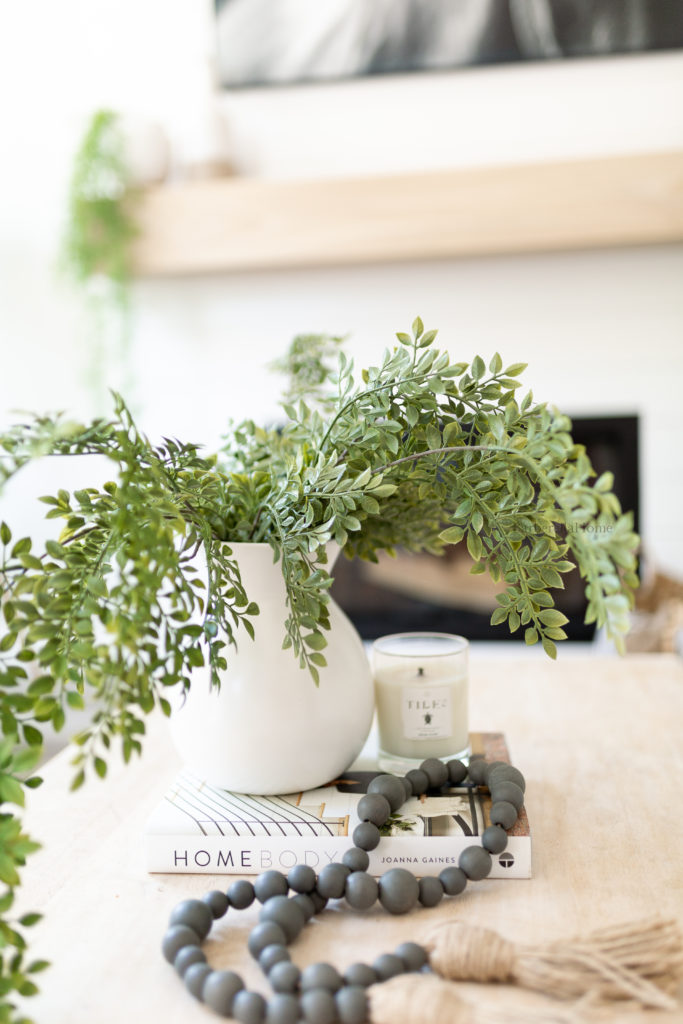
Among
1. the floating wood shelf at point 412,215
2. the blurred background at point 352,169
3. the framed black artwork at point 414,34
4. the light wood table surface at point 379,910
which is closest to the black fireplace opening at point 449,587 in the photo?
the blurred background at point 352,169

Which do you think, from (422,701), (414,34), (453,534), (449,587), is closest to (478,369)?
(453,534)

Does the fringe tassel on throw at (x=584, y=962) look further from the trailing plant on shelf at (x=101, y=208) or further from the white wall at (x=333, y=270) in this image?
the trailing plant on shelf at (x=101, y=208)

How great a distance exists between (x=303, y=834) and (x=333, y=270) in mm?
2458

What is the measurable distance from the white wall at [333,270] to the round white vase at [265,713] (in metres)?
2.25

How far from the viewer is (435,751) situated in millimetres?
851

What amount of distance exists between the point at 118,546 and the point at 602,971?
0.41 m

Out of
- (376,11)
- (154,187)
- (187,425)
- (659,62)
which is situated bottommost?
(187,425)

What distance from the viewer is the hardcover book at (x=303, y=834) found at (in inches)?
28.2

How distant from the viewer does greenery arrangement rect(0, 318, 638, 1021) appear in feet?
1.87

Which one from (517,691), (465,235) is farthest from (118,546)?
(465,235)

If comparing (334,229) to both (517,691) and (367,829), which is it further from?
(367,829)

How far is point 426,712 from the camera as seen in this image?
841 millimetres

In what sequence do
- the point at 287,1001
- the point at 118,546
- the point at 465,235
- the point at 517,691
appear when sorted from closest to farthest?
the point at 287,1001, the point at 118,546, the point at 517,691, the point at 465,235

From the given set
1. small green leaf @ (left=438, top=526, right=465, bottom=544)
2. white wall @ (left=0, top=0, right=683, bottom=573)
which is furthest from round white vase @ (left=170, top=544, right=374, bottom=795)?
white wall @ (left=0, top=0, right=683, bottom=573)
